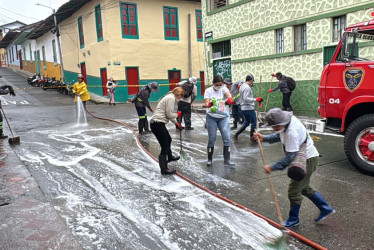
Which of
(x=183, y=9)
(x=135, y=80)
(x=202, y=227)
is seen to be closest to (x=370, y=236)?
(x=202, y=227)

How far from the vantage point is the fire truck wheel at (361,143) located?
5336mm

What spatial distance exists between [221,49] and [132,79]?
784 centimetres

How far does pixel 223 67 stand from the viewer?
15.9 meters

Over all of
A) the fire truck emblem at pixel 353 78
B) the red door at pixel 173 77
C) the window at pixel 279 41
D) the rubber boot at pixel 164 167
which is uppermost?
the window at pixel 279 41

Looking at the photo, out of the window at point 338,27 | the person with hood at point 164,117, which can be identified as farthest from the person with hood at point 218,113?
the window at point 338,27

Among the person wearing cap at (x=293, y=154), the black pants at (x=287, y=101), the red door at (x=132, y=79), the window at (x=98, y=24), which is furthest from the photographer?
the red door at (x=132, y=79)

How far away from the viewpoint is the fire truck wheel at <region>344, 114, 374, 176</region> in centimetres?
534

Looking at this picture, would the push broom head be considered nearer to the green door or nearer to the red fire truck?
the red fire truck

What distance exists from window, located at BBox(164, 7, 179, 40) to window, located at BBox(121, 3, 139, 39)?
7.64 ft

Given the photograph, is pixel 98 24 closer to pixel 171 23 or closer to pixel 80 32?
pixel 80 32

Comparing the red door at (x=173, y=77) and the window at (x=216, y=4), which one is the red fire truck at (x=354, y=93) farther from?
the red door at (x=173, y=77)

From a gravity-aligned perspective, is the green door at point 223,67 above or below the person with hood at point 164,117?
above

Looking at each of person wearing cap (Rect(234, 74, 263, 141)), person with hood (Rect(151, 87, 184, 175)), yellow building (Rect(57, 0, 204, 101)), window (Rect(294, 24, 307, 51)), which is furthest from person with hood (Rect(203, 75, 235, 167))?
yellow building (Rect(57, 0, 204, 101))

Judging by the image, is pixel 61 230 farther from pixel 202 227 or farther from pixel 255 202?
pixel 255 202
